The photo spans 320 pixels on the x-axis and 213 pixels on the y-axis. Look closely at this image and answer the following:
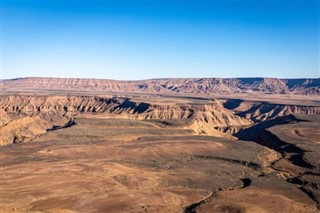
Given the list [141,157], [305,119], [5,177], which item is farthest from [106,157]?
[305,119]

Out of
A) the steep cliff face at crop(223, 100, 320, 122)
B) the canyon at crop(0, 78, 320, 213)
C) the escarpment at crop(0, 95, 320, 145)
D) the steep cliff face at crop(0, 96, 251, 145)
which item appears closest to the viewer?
the canyon at crop(0, 78, 320, 213)

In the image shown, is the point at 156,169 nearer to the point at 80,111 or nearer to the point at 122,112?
the point at 122,112

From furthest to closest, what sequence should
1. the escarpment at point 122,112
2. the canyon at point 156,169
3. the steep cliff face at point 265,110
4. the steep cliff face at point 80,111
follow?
the steep cliff face at point 265,110, the escarpment at point 122,112, the steep cliff face at point 80,111, the canyon at point 156,169

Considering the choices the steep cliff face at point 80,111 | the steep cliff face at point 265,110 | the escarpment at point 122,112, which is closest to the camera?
the steep cliff face at point 80,111

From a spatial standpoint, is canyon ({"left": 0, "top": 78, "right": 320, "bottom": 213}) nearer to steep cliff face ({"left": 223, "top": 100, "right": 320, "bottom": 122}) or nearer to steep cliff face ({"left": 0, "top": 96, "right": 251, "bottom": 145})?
steep cliff face ({"left": 0, "top": 96, "right": 251, "bottom": 145})

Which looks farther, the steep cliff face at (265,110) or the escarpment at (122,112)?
the steep cliff face at (265,110)

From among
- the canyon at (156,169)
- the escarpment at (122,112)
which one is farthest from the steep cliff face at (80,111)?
the canyon at (156,169)

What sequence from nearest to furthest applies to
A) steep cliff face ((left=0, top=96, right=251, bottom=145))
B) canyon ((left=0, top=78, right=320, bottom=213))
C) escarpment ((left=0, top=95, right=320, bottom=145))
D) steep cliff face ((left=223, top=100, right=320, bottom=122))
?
canyon ((left=0, top=78, right=320, bottom=213)) < steep cliff face ((left=0, top=96, right=251, bottom=145)) < escarpment ((left=0, top=95, right=320, bottom=145)) < steep cliff face ((left=223, top=100, right=320, bottom=122))

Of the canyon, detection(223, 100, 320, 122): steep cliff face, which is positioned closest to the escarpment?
detection(223, 100, 320, 122): steep cliff face

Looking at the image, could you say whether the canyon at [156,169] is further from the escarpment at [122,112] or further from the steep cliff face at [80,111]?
the escarpment at [122,112]

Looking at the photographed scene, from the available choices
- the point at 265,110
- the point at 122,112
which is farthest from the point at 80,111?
the point at 265,110

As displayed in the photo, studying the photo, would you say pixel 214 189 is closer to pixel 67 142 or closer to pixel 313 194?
pixel 313 194

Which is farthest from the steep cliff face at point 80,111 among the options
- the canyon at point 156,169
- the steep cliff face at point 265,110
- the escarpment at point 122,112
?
the steep cliff face at point 265,110
